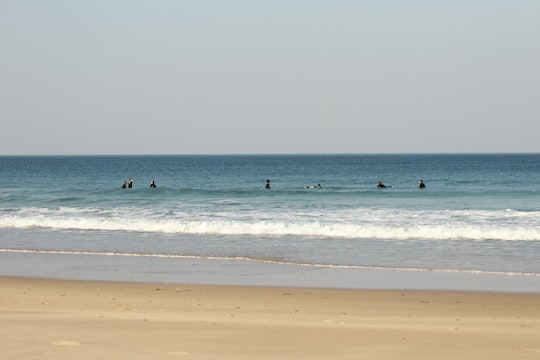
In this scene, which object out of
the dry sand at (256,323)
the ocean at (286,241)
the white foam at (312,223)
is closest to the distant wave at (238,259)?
the ocean at (286,241)

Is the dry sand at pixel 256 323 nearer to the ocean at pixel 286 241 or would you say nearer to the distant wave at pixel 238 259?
the ocean at pixel 286 241

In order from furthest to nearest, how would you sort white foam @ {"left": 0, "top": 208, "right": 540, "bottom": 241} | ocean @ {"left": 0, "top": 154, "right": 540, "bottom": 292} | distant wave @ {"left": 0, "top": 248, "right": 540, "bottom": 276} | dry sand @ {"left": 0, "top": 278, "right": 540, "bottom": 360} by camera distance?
white foam @ {"left": 0, "top": 208, "right": 540, "bottom": 241} → distant wave @ {"left": 0, "top": 248, "right": 540, "bottom": 276} → ocean @ {"left": 0, "top": 154, "right": 540, "bottom": 292} → dry sand @ {"left": 0, "top": 278, "right": 540, "bottom": 360}

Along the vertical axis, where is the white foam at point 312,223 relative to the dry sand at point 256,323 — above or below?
below

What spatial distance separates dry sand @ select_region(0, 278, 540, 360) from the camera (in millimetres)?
8594

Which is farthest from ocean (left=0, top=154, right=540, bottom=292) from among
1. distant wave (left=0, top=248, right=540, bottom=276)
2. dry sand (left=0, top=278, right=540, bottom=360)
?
dry sand (left=0, top=278, right=540, bottom=360)

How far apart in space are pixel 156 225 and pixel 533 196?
26.0 metres

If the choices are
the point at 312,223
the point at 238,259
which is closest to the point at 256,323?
the point at 238,259

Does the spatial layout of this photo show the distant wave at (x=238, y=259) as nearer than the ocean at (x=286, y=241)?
No

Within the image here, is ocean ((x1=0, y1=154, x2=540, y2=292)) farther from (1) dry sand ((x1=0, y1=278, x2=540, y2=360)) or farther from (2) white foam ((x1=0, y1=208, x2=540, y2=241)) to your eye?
(1) dry sand ((x1=0, y1=278, x2=540, y2=360))

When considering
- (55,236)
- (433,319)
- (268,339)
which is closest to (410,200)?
(55,236)

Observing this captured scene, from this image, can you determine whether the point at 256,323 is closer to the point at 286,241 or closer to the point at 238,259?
the point at 238,259

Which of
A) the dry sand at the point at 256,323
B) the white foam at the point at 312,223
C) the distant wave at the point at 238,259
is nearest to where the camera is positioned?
the dry sand at the point at 256,323

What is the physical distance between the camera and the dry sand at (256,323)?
859 centimetres

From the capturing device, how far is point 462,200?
41.7 meters
